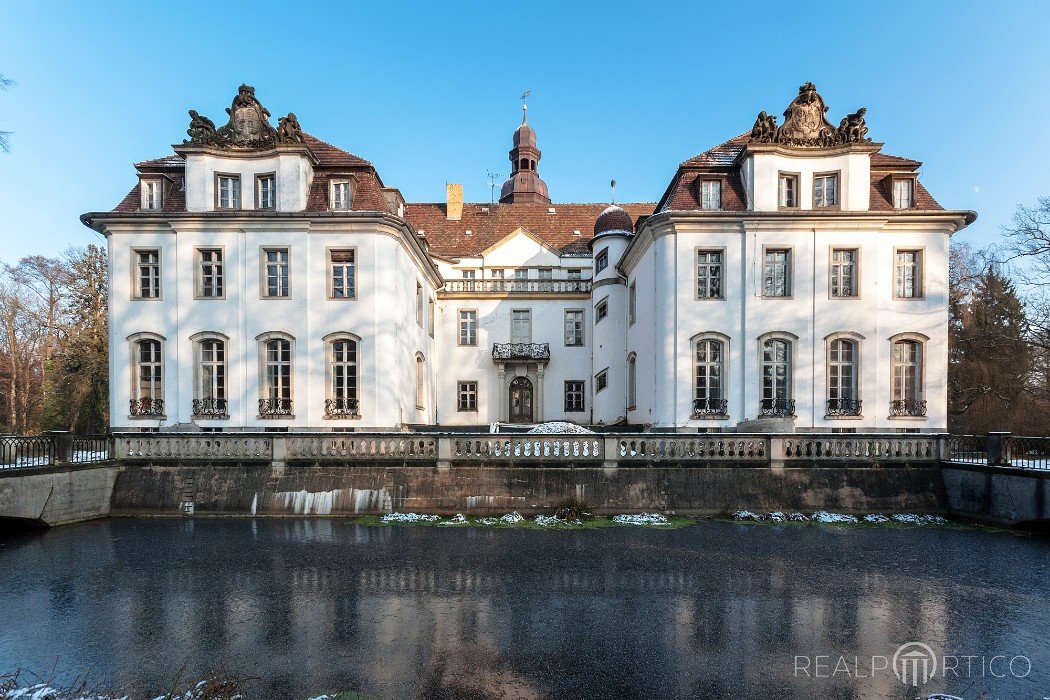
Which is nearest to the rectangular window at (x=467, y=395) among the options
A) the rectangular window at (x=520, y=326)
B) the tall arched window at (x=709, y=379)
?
the rectangular window at (x=520, y=326)

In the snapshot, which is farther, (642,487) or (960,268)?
(960,268)

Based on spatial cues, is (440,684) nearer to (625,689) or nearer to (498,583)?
(625,689)

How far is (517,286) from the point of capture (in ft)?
93.5

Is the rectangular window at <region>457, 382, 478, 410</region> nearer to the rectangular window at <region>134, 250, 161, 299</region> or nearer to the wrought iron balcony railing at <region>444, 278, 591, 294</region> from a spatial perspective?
the wrought iron balcony railing at <region>444, 278, 591, 294</region>

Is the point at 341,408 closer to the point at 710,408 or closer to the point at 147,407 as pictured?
the point at 147,407

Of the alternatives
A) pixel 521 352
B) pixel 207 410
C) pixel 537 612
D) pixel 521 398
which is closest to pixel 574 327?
pixel 521 352

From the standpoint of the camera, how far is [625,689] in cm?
503

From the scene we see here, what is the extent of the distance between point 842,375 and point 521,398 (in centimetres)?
1517

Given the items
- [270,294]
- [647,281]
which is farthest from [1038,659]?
[270,294]

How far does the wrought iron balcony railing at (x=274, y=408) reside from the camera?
18.9m

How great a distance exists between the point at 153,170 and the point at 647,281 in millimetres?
19418

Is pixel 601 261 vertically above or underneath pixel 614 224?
underneath

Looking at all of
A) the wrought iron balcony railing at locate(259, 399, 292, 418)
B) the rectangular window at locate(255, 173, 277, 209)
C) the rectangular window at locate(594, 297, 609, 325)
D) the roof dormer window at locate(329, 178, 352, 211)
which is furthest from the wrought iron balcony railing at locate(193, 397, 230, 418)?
the rectangular window at locate(594, 297, 609, 325)

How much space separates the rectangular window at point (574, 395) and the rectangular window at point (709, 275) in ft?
33.2
